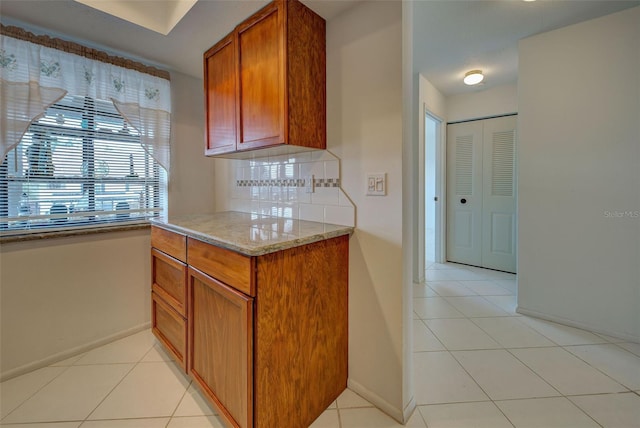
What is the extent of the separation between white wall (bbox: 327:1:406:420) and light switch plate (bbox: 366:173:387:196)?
0.08ft

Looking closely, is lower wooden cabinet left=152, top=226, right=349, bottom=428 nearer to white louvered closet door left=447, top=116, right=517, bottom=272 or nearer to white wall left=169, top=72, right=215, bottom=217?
white wall left=169, top=72, right=215, bottom=217

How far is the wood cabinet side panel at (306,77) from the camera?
1415mm

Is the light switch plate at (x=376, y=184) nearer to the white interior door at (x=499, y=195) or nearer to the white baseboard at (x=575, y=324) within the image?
the white baseboard at (x=575, y=324)

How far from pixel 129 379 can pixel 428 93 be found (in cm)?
386

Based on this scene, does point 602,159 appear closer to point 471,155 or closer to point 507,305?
point 507,305

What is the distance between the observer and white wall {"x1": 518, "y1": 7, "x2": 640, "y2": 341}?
6.42ft

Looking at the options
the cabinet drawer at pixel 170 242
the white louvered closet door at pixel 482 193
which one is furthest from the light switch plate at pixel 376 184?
the white louvered closet door at pixel 482 193

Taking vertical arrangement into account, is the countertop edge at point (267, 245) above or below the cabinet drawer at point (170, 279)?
above

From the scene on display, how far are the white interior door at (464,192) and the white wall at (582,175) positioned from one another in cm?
136

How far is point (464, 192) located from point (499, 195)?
42 centimetres

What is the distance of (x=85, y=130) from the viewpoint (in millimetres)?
1884

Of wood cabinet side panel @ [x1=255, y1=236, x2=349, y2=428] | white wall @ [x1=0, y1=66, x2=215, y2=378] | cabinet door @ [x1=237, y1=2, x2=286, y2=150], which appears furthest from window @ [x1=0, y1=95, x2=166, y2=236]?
wood cabinet side panel @ [x1=255, y1=236, x2=349, y2=428]

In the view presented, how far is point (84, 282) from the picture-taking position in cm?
190

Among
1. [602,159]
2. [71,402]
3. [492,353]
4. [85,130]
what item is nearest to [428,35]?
[602,159]
